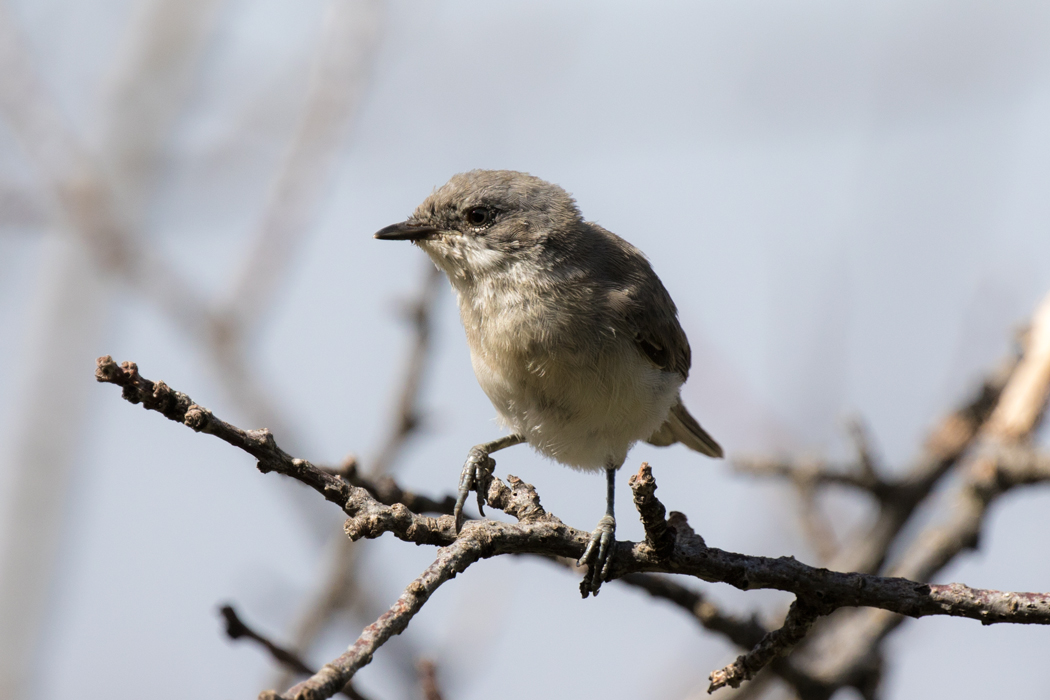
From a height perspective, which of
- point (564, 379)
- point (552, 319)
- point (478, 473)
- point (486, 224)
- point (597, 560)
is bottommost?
point (597, 560)

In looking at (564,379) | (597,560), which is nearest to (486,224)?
(564,379)

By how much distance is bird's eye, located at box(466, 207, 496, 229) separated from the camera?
4215 millimetres

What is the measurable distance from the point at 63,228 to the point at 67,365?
91 centimetres

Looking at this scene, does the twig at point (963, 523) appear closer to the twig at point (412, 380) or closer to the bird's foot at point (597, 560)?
the bird's foot at point (597, 560)

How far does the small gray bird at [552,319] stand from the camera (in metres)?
3.63

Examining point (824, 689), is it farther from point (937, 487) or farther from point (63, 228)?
point (63, 228)

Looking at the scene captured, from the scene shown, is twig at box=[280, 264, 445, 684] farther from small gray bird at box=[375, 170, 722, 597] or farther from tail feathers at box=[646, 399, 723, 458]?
tail feathers at box=[646, 399, 723, 458]

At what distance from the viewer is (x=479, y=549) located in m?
1.99

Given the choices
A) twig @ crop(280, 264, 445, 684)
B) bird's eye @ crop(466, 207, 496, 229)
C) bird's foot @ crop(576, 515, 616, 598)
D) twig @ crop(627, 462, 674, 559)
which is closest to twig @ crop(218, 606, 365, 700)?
bird's foot @ crop(576, 515, 616, 598)

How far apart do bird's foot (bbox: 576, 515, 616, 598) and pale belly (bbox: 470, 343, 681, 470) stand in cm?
107

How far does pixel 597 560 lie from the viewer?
95.9 inches

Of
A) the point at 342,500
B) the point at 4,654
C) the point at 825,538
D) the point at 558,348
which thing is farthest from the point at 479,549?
the point at 4,654

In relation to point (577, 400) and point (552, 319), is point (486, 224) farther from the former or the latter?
point (577, 400)

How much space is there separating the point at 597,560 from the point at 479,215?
2.18m
